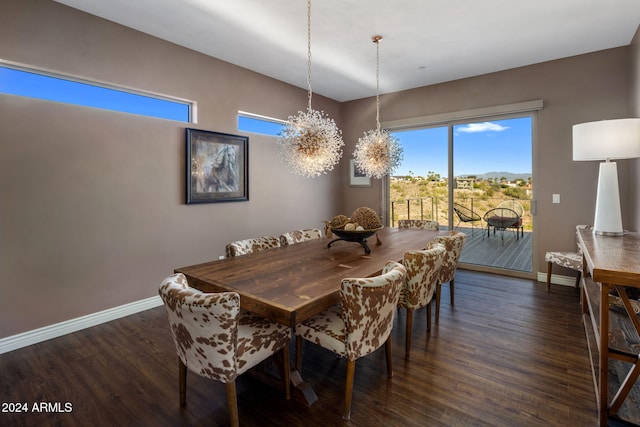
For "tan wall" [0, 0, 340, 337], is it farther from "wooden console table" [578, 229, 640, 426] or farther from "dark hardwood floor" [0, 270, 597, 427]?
"wooden console table" [578, 229, 640, 426]

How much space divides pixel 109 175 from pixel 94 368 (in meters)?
1.79

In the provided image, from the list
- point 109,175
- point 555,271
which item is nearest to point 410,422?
point 109,175

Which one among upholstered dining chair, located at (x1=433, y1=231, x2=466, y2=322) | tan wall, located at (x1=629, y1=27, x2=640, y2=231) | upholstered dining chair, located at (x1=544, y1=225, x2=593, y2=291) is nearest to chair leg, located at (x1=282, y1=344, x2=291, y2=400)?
upholstered dining chair, located at (x1=433, y1=231, x2=466, y2=322)

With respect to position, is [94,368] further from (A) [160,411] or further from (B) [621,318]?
(B) [621,318]

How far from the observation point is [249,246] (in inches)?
112

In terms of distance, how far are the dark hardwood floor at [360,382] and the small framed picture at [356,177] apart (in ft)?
11.1

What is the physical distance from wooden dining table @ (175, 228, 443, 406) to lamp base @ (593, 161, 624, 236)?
4.63ft

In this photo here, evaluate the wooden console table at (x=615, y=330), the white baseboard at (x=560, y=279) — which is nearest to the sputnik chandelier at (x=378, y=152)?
the wooden console table at (x=615, y=330)

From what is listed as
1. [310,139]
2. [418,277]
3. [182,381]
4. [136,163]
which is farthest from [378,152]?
[182,381]

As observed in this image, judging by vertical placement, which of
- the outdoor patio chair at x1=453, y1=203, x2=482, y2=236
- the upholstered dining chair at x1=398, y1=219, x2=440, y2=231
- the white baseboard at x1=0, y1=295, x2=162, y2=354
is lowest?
the white baseboard at x1=0, y1=295, x2=162, y2=354

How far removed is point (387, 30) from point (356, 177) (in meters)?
3.07

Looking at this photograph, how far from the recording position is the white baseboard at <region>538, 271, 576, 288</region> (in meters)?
4.03

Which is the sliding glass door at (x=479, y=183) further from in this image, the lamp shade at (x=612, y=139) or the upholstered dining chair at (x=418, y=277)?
the upholstered dining chair at (x=418, y=277)

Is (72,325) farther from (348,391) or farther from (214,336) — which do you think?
(348,391)
